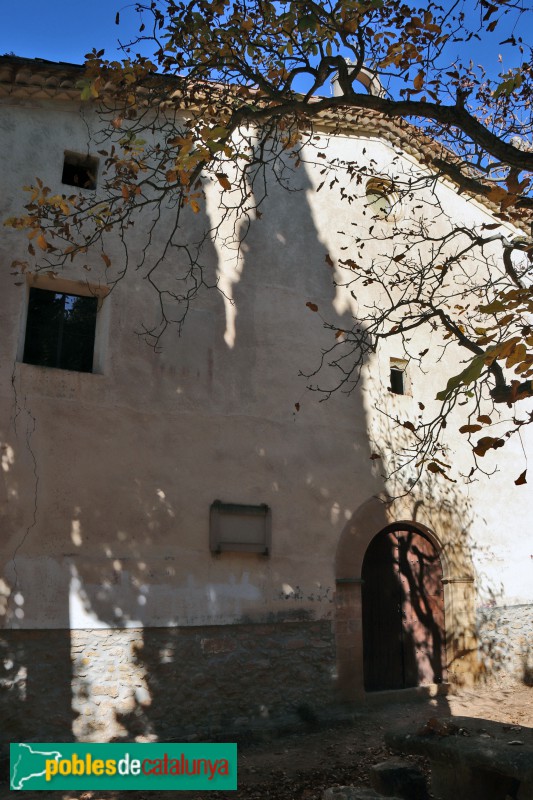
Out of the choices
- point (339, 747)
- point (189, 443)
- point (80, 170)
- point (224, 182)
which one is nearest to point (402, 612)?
point (339, 747)

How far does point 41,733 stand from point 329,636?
3.35m

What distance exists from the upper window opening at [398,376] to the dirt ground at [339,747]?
4.08 metres

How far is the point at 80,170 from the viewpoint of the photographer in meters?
8.16

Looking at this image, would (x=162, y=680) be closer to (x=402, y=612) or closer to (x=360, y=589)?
(x=360, y=589)

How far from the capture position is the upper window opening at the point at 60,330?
749 centimetres

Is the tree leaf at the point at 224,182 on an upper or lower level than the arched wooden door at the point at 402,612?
upper

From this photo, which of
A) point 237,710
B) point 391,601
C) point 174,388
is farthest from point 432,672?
point 174,388

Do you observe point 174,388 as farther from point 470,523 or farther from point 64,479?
point 470,523

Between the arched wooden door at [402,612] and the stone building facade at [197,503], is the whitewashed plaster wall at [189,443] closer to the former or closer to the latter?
the stone building facade at [197,503]

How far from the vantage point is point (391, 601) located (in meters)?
9.05

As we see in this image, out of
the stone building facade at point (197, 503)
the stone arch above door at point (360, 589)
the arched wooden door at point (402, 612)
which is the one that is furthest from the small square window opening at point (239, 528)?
the arched wooden door at point (402, 612)

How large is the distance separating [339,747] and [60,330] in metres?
5.27

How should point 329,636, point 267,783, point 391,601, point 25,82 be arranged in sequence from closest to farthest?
point 267,783 → point 25,82 → point 329,636 → point 391,601

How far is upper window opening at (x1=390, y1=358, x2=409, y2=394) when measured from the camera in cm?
976
